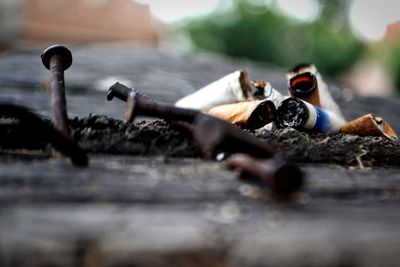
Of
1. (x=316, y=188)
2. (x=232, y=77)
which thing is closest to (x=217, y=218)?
(x=316, y=188)

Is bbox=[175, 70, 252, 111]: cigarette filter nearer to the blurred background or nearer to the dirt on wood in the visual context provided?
the dirt on wood

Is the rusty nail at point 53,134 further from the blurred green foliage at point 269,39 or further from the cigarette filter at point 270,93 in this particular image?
the blurred green foliage at point 269,39

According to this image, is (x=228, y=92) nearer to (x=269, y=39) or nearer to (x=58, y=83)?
(x=58, y=83)

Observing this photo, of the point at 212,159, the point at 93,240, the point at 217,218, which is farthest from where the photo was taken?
the point at 212,159

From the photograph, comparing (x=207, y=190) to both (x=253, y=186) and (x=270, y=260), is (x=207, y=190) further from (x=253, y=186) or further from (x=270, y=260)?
(x=270, y=260)

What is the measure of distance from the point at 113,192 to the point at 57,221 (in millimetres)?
148

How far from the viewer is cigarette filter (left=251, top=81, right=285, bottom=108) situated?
134 centimetres

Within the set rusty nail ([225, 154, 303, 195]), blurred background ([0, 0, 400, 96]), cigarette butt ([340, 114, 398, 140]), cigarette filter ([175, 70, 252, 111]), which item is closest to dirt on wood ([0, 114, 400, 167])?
cigarette butt ([340, 114, 398, 140])

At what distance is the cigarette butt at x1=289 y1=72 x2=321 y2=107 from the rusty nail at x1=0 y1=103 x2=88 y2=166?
81 centimetres

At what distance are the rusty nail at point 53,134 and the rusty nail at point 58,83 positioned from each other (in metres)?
0.06

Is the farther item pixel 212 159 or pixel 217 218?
pixel 212 159

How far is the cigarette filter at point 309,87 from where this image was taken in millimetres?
1496

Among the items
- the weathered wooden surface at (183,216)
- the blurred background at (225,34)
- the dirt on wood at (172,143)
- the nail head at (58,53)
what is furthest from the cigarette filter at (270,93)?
the blurred background at (225,34)

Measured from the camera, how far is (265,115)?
50.1 inches
